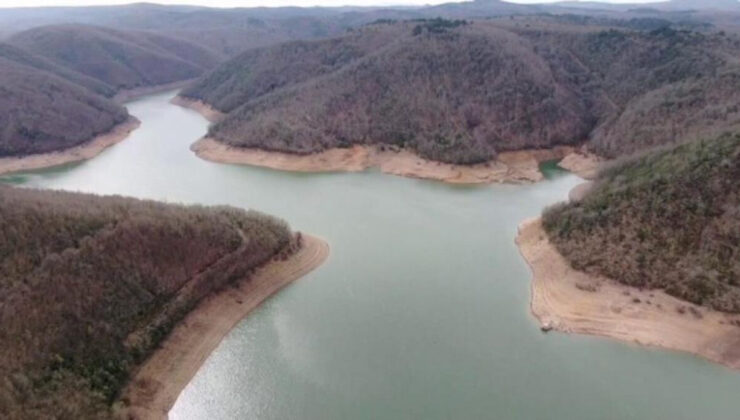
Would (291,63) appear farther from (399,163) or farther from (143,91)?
(143,91)

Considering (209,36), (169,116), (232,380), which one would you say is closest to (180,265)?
(232,380)

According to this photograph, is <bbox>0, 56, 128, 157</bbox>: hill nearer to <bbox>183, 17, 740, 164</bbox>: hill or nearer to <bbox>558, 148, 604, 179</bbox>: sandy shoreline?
<bbox>183, 17, 740, 164</bbox>: hill

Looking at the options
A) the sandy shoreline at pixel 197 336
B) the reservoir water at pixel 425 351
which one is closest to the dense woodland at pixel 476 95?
the reservoir water at pixel 425 351

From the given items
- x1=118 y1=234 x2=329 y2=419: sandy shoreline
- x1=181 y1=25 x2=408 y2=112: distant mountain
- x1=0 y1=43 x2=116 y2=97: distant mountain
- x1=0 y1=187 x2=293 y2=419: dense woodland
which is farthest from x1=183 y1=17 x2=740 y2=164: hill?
x1=0 y1=43 x2=116 y2=97: distant mountain

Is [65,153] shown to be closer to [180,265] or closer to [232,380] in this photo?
[180,265]

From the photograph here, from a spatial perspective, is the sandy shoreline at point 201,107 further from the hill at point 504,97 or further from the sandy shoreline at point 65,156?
the hill at point 504,97

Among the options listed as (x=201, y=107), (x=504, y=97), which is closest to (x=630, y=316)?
(x=504, y=97)
